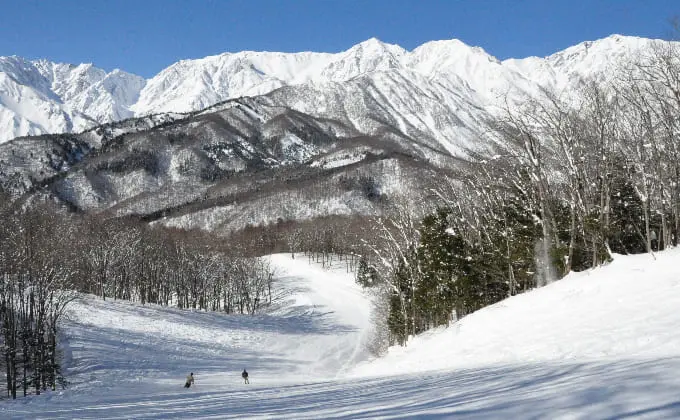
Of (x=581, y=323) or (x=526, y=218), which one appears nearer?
(x=581, y=323)

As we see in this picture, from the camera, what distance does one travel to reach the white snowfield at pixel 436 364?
21.6ft

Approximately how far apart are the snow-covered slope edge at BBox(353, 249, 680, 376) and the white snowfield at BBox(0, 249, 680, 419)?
2.9 inches

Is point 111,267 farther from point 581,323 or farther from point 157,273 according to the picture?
point 581,323

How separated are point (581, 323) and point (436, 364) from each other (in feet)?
19.0

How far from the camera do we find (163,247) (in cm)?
8644

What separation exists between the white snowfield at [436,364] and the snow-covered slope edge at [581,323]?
2.9 inches

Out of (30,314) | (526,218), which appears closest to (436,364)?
(526,218)

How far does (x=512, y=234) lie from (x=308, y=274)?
285 ft

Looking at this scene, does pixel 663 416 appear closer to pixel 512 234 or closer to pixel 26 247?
pixel 512 234

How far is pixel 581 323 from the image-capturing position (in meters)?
15.9

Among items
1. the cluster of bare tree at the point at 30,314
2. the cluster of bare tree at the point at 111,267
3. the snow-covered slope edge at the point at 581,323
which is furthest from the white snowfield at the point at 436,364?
the cluster of bare tree at the point at 111,267

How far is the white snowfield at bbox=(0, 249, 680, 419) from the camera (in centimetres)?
658

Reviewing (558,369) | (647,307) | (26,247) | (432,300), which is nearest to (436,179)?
(432,300)

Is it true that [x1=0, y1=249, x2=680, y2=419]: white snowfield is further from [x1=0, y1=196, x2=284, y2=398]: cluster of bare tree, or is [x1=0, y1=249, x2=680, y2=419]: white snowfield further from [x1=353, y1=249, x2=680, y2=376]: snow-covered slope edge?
[x1=0, y1=196, x2=284, y2=398]: cluster of bare tree
